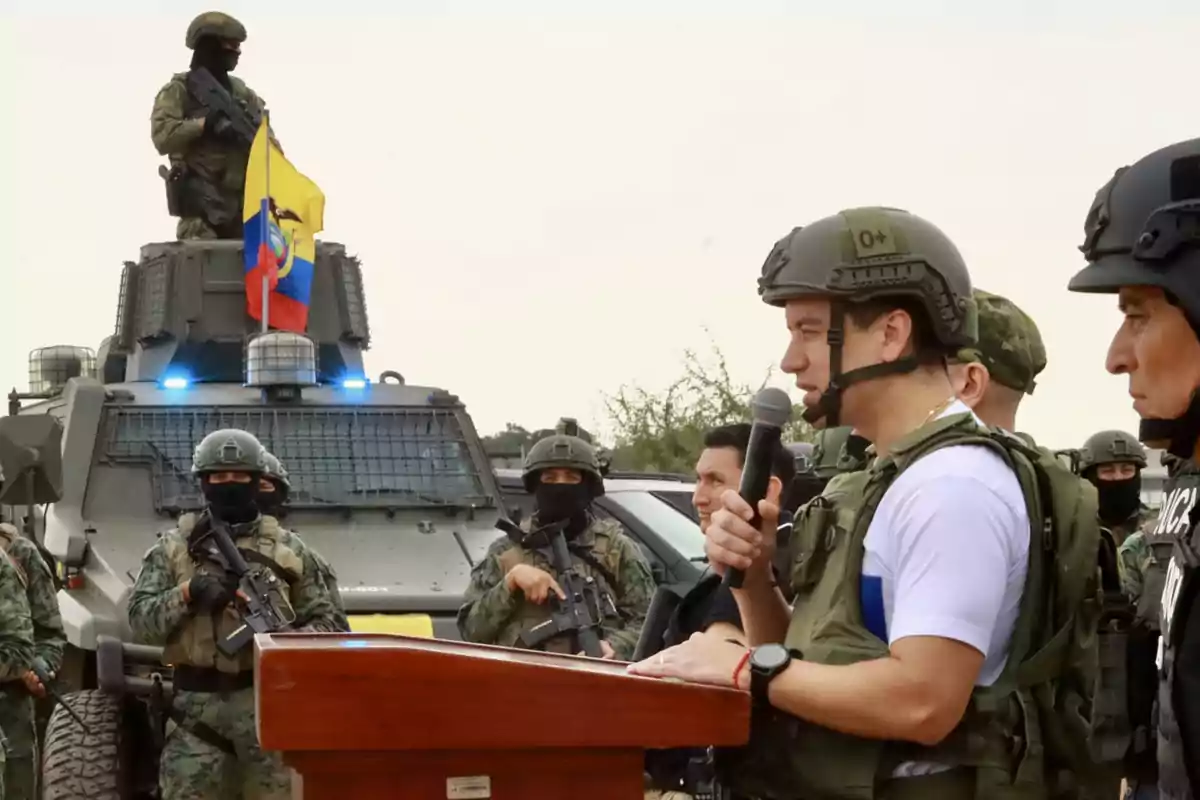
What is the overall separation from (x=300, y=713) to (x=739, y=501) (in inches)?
29.7

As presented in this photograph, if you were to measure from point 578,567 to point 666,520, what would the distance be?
218 centimetres

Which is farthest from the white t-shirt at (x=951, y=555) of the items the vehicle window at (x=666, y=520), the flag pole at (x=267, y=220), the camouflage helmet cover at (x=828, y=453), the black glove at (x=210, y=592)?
the flag pole at (x=267, y=220)

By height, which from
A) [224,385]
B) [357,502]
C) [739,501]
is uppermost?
[224,385]

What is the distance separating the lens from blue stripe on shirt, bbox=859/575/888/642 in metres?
2.62

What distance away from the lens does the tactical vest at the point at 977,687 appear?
2.59m

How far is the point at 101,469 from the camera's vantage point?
8.15m

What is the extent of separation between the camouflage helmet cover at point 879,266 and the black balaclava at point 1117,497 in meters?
5.37

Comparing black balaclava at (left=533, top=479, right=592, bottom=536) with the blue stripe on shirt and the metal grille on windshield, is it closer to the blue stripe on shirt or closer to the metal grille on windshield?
the metal grille on windshield

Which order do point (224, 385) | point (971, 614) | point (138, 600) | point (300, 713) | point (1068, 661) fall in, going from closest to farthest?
point (300, 713), point (971, 614), point (1068, 661), point (138, 600), point (224, 385)

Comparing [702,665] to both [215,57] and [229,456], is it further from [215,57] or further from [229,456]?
[215,57]

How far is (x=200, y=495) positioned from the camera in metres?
8.20

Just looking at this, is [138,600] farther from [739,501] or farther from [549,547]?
[739,501]

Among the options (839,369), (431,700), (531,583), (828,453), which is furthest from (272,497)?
(431,700)

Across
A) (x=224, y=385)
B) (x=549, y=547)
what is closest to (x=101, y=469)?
(x=224, y=385)
